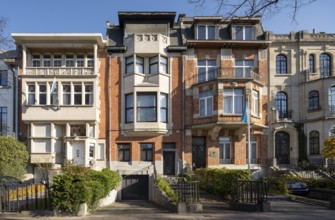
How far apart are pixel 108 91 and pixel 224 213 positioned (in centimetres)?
1724

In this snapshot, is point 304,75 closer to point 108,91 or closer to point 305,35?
point 305,35

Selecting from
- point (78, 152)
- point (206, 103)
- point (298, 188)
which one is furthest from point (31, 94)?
point (298, 188)

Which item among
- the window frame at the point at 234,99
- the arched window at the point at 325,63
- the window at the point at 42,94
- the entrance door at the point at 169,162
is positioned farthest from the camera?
the arched window at the point at 325,63

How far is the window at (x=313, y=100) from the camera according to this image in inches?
1234

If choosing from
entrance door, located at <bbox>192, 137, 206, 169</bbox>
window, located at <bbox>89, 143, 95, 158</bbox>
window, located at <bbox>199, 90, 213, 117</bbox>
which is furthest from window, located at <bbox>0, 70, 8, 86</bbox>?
entrance door, located at <bbox>192, 137, 206, 169</bbox>

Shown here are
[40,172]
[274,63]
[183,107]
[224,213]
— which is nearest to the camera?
[224,213]

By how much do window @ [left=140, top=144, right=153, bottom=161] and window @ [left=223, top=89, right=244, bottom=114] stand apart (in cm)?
665

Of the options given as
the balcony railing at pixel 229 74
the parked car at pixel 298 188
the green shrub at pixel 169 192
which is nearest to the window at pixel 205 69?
the balcony railing at pixel 229 74

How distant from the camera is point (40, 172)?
27.7m

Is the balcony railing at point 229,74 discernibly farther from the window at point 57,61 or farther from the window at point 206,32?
the window at point 57,61

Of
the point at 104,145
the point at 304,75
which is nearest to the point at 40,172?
the point at 104,145

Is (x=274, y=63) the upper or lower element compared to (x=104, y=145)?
upper

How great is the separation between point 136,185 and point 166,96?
744 centimetres

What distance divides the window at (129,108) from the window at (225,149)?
7.39m
